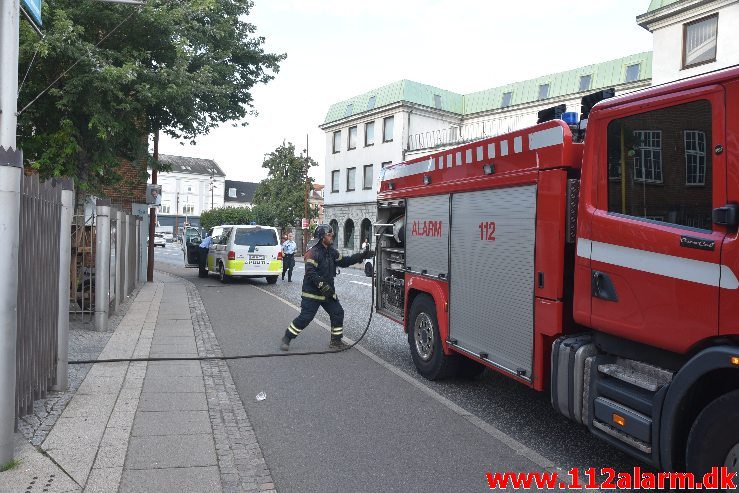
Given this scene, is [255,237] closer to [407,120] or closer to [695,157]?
[695,157]

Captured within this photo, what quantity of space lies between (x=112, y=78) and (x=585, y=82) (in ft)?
113

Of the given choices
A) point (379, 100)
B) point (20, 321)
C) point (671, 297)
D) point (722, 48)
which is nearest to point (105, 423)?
point (20, 321)

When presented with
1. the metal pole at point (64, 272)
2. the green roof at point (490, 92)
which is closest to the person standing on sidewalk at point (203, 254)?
the metal pole at point (64, 272)

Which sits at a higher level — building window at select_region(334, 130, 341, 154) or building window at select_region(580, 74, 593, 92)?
building window at select_region(580, 74, 593, 92)

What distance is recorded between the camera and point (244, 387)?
6.20 meters

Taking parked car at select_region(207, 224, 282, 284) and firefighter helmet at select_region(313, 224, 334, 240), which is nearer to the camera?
firefighter helmet at select_region(313, 224, 334, 240)

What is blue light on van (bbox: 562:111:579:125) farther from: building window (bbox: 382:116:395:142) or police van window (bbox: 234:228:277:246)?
building window (bbox: 382:116:395:142)

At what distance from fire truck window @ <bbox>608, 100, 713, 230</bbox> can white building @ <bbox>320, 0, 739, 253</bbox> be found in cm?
2928

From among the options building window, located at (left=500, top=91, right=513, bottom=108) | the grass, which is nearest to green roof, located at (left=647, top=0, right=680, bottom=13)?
building window, located at (left=500, top=91, right=513, bottom=108)

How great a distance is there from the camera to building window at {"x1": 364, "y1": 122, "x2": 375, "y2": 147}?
4358 centimetres

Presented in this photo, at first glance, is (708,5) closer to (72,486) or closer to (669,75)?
(669,75)


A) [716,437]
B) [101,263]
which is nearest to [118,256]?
[101,263]

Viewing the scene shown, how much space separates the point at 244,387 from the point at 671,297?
167 inches

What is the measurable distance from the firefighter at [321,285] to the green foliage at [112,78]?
5.72 metres
